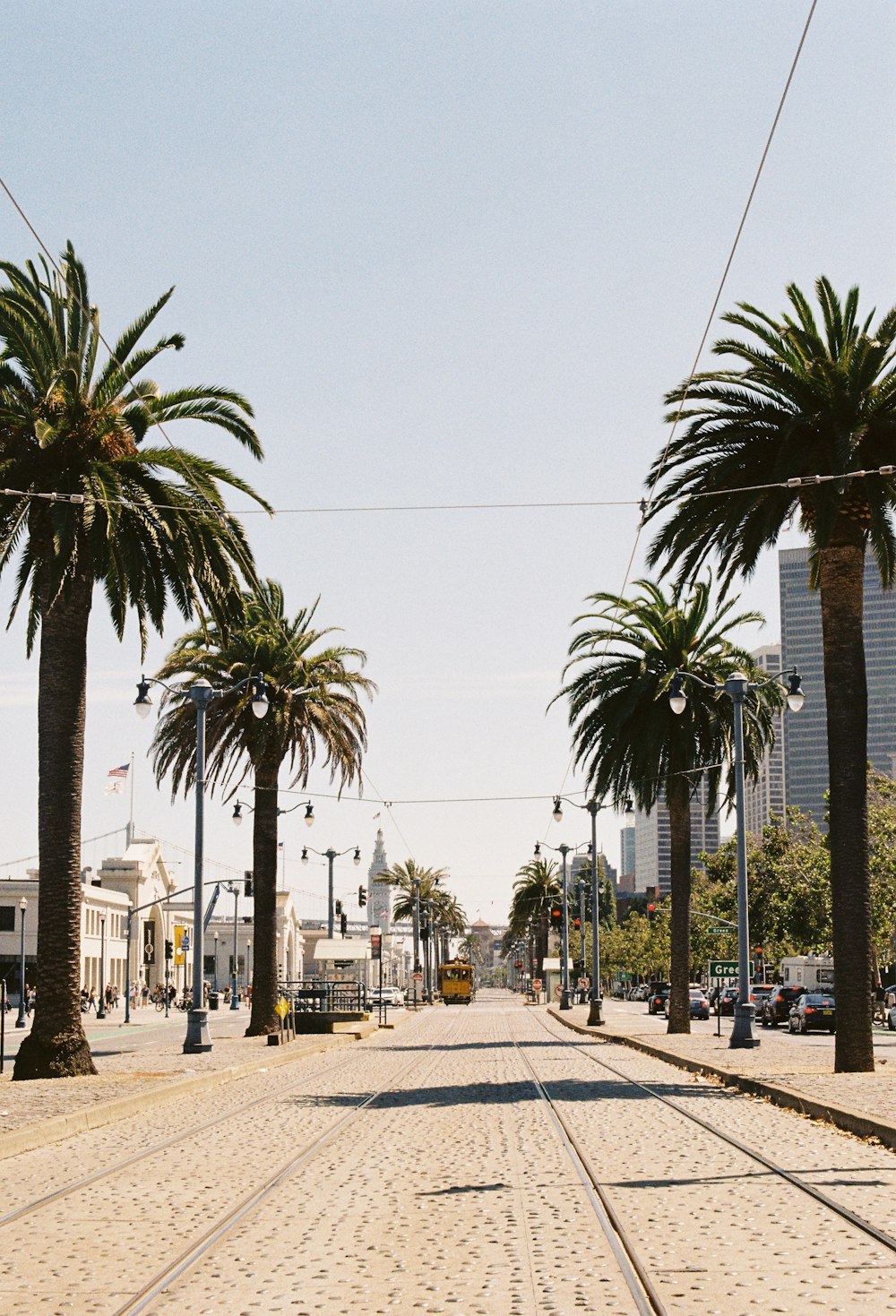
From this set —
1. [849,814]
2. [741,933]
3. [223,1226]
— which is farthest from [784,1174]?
[741,933]

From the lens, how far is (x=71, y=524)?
78.5ft

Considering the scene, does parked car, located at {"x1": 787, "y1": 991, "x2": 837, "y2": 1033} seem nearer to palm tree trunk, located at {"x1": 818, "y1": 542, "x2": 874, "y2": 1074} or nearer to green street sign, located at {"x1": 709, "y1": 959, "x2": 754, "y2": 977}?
green street sign, located at {"x1": 709, "y1": 959, "x2": 754, "y2": 977}

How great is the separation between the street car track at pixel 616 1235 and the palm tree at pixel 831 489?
30.1 ft

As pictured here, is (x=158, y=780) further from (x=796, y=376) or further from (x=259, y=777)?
(x=796, y=376)

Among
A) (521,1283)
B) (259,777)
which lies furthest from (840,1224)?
(259,777)

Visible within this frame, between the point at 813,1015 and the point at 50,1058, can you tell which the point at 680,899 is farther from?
the point at 50,1058

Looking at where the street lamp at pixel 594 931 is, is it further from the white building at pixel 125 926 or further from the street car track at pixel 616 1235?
the street car track at pixel 616 1235

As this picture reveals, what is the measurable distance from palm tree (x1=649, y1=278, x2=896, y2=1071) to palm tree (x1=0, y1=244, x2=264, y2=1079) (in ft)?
28.5

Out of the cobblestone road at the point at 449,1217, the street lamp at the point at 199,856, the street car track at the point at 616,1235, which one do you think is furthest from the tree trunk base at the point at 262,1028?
the street car track at the point at 616,1235

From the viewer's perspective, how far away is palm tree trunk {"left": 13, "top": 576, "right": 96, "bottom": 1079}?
81.5 feet

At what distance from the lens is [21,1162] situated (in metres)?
14.4

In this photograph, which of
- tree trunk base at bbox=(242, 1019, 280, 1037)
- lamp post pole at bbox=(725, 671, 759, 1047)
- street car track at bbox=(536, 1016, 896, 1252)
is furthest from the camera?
tree trunk base at bbox=(242, 1019, 280, 1037)

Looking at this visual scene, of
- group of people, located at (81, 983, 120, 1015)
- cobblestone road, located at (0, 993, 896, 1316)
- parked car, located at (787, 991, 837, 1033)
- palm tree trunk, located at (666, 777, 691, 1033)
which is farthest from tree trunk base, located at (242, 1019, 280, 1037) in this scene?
group of people, located at (81, 983, 120, 1015)

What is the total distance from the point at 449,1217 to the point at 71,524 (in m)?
15.8
